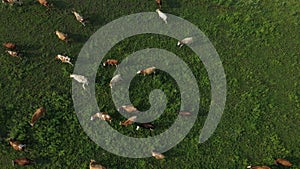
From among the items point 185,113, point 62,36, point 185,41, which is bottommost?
point 185,113

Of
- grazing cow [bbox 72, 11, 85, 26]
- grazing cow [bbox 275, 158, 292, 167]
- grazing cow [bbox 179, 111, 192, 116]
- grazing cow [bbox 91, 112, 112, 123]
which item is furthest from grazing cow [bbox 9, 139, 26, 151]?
grazing cow [bbox 275, 158, 292, 167]

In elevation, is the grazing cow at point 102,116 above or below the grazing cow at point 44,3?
below

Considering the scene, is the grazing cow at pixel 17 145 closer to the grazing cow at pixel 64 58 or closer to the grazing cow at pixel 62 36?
the grazing cow at pixel 64 58

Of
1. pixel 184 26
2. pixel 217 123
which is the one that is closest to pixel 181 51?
pixel 184 26

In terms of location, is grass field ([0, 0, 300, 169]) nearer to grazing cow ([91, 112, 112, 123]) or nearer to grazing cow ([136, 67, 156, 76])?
grazing cow ([136, 67, 156, 76])

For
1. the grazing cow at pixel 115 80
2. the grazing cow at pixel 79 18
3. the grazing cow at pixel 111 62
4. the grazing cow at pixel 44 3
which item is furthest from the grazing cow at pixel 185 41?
the grazing cow at pixel 44 3

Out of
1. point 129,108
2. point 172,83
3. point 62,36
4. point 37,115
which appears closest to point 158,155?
point 129,108

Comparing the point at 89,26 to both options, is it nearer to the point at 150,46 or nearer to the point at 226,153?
the point at 150,46

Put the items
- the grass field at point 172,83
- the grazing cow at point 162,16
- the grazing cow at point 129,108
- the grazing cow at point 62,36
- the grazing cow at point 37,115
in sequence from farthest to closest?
the grazing cow at point 162,16 → the grazing cow at point 62,36 → the grazing cow at point 129,108 → the grass field at point 172,83 → the grazing cow at point 37,115

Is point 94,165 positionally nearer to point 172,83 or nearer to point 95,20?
point 172,83
